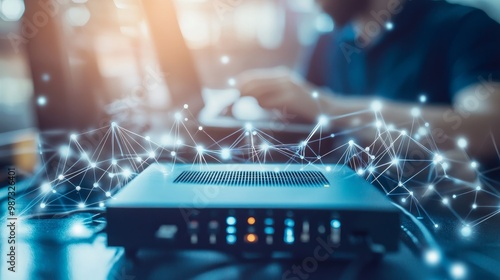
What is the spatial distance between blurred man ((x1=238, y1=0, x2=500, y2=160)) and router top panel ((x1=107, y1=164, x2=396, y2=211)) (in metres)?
0.26

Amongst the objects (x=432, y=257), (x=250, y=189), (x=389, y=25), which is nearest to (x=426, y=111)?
(x=389, y=25)

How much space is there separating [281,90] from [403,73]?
0.40 metres

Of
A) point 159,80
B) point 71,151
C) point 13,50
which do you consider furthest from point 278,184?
point 13,50

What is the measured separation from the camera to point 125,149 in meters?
1.02

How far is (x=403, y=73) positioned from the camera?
1.13 meters

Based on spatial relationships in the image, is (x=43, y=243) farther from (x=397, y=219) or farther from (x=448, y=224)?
(x=448, y=224)

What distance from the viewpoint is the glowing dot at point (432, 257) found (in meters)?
0.61

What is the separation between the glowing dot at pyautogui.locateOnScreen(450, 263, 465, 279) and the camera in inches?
22.5

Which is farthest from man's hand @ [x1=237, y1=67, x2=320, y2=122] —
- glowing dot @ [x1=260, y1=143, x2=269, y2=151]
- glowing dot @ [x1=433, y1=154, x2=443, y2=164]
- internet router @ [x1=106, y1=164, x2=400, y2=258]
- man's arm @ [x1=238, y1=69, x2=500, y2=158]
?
internet router @ [x1=106, y1=164, x2=400, y2=258]

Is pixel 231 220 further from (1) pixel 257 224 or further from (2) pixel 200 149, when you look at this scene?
(2) pixel 200 149

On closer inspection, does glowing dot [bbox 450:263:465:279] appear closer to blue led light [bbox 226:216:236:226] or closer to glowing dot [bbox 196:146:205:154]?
blue led light [bbox 226:216:236:226]

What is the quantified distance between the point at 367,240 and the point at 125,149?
27.8 inches

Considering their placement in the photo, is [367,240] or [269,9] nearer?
[367,240]

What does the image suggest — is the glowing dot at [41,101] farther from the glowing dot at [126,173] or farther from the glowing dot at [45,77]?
the glowing dot at [126,173]
